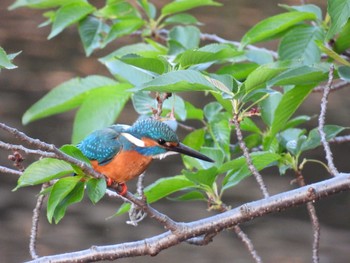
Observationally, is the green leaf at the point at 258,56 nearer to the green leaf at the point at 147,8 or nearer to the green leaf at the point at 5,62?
the green leaf at the point at 147,8

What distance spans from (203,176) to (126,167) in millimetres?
202

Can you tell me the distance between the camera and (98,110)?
2605 mm

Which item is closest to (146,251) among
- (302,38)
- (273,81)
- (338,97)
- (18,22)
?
(273,81)

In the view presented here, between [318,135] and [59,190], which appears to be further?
[318,135]

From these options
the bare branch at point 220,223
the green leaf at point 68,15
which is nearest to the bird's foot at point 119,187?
the bare branch at point 220,223

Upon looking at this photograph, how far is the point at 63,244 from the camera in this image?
5949mm

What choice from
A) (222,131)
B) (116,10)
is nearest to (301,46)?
(222,131)

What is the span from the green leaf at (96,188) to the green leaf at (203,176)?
0.37 metres

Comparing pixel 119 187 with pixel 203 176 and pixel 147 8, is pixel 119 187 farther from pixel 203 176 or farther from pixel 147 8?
pixel 147 8

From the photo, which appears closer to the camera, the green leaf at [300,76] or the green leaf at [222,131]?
the green leaf at [300,76]

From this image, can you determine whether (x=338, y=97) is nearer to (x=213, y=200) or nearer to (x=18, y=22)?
(x=18, y=22)

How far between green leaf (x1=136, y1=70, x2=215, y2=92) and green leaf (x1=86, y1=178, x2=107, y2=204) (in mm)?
210

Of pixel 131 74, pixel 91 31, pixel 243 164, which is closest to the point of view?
pixel 243 164

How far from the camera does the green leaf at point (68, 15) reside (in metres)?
2.84
